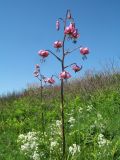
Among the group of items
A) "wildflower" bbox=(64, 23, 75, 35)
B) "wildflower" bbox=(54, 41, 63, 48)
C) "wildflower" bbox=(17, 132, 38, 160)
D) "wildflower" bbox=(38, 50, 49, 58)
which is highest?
"wildflower" bbox=(64, 23, 75, 35)

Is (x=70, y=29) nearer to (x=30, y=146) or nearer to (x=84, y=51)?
(x=84, y=51)

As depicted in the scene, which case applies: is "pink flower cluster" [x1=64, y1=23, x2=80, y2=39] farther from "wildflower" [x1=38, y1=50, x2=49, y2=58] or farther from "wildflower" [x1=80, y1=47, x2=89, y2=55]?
"wildflower" [x1=38, y1=50, x2=49, y2=58]

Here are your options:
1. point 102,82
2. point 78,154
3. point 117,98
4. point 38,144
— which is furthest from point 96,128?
point 102,82

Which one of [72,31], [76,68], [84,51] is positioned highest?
[72,31]

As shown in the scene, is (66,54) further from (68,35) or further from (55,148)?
(55,148)

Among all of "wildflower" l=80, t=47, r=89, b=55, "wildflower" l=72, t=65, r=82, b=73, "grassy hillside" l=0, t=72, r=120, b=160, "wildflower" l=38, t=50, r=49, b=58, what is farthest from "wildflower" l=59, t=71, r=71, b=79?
"grassy hillside" l=0, t=72, r=120, b=160

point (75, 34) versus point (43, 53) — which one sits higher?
point (75, 34)

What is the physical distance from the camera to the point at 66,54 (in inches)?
239

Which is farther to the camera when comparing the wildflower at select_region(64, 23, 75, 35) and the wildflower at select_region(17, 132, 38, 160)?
the wildflower at select_region(17, 132, 38, 160)

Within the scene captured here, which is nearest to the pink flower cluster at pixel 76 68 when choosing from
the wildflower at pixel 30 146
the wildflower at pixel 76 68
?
the wildflower at pixel 76 68

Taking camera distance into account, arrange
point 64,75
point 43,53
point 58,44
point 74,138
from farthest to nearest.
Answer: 1. point 74,138
2. point 43,53
3. point 58,44
4. point 64,75

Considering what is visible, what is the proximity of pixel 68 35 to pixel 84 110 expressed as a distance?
22.8 feet

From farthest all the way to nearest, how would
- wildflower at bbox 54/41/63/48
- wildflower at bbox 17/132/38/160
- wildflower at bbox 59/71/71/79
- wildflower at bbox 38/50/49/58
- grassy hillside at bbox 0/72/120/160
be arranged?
wildflower at bbox 17/132/38/160, grassy hillside at bbox 0/72/120/160, wildflower at bbox 38/50/49/58, wildflower at bbox 54/41/63/48, wildflower at bbox 59/71/71/79

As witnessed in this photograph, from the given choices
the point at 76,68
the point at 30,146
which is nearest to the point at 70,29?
the point at 76,68
